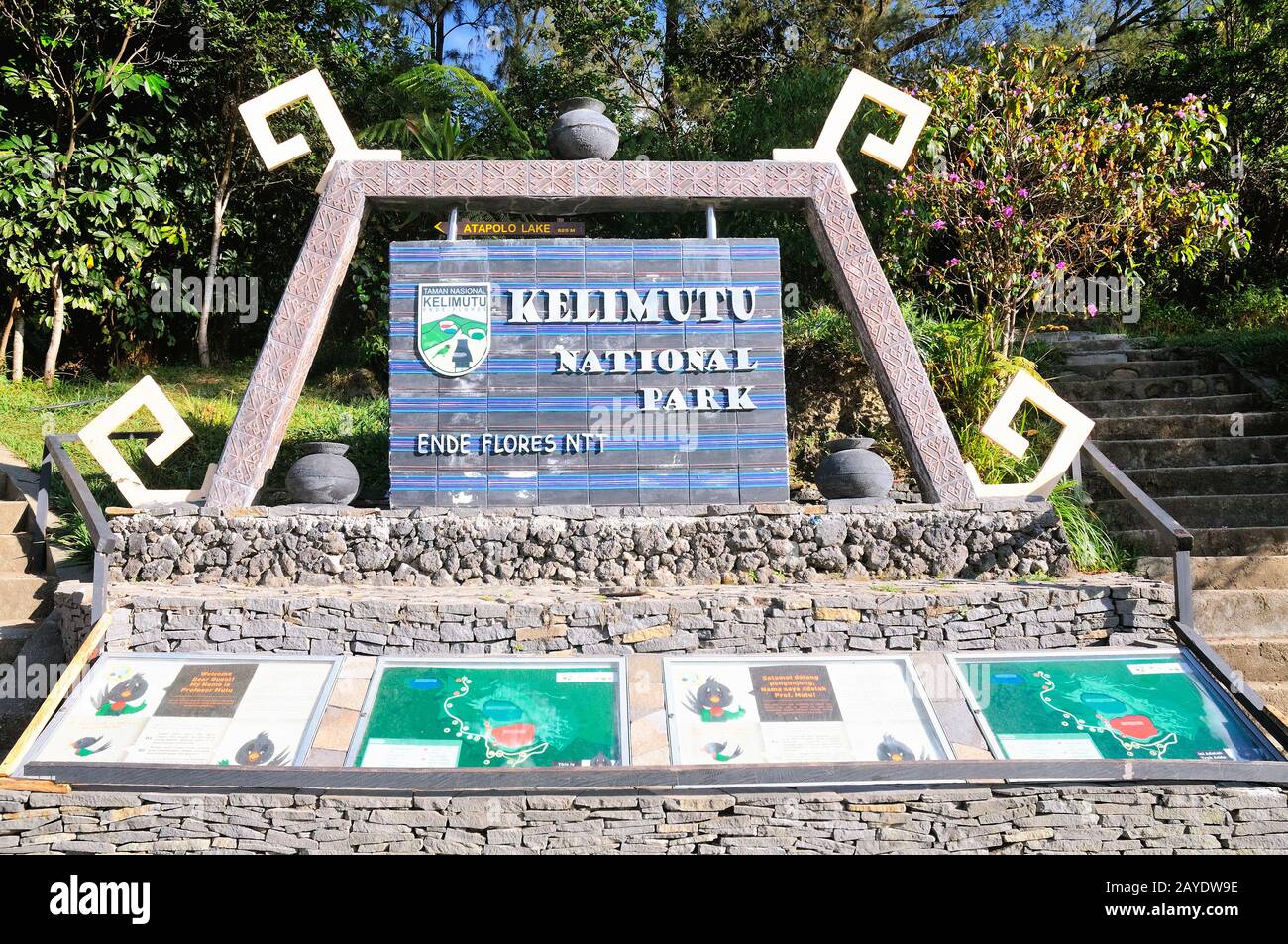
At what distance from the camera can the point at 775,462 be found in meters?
6.94

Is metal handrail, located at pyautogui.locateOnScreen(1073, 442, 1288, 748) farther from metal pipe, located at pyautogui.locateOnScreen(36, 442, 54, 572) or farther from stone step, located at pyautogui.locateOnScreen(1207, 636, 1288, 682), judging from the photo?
metal pipe, located at pyautogui.locateOnScreen(36, 442, 54, 572)

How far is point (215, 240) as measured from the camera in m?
11.7

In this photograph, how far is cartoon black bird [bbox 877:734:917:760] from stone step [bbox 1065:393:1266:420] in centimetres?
532

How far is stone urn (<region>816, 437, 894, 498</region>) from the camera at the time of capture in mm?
6980

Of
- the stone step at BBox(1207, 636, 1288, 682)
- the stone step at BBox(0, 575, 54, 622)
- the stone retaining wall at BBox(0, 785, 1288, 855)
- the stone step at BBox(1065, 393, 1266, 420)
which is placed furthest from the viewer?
the stone step at BBox(1065, 393, 1266, 420)

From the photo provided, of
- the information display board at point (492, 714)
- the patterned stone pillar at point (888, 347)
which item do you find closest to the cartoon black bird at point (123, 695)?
the information display board at point (492, 714)

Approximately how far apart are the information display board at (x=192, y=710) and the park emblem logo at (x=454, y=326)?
2319mm

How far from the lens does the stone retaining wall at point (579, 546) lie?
646 centimetres

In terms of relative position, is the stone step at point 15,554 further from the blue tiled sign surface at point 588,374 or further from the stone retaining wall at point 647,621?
the blue tiled sign surface at point 588,374

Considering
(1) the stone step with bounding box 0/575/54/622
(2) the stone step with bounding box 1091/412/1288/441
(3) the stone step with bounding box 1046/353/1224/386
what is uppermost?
(3) the stone step with bounding box 1046/353/1224/386

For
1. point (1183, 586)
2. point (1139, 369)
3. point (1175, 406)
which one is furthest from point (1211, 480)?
point (1183, 586)

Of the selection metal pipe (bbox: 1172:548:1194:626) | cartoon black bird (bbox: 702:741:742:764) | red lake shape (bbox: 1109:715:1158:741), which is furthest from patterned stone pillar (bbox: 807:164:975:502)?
cartoon black bird (bbox: 702:741:742:764)

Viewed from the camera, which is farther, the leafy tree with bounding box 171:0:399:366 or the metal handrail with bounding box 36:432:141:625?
the leafy tree with bounding box 171:0:399:366

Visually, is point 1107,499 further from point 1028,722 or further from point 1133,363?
point 1028,722
